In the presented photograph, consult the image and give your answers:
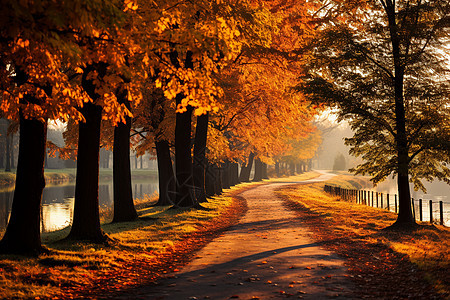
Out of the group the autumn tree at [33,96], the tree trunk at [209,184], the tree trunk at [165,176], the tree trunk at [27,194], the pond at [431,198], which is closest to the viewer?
the autumn tree at [33,96]

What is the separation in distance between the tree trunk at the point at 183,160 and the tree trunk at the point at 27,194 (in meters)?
10.9

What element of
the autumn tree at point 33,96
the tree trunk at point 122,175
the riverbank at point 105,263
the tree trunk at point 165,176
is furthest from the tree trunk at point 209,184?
the autumn tree at point 33,96

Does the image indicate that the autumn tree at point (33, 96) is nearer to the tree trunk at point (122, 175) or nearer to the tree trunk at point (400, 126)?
the tree trunk at point (122, 175)

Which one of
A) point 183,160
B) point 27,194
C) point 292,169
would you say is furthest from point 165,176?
point 292,169

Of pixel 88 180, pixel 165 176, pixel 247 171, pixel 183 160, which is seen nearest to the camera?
pixel 88 180

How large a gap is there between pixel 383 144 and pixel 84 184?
1108 cm

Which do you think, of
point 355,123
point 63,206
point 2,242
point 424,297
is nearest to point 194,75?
point 2,242

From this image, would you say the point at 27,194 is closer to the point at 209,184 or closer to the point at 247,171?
the point at 209,184

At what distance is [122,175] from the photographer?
16250 millimetres

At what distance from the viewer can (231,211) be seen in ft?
71.6

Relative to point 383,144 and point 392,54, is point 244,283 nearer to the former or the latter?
point 383,144

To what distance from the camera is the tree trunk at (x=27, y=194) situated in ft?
30.1

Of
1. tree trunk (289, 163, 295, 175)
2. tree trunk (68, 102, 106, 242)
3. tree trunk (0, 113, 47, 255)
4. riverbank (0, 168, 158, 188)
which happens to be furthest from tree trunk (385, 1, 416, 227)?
tree trunk (289, 163, 295, 175)

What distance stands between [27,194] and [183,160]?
37.3ft
